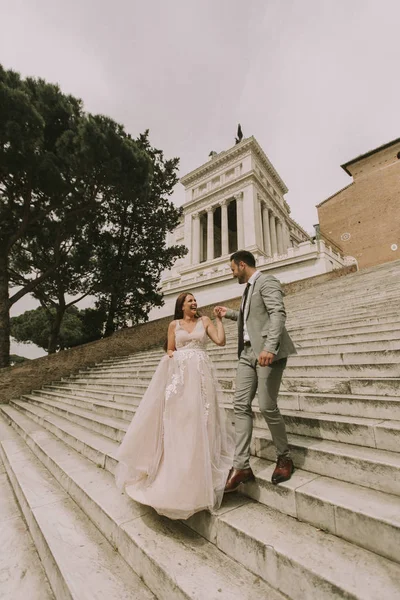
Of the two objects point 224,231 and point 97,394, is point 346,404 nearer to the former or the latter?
point 97,394

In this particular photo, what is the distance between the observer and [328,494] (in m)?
1.91

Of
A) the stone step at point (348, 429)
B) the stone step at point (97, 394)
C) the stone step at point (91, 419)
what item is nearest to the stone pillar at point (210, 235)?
the stone step at point (97, 394)

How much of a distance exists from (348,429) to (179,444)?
4.77 feet

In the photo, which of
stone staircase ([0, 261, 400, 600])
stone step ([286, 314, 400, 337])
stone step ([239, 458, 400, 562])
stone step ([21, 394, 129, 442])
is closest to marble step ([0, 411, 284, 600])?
stone staircase ([0, 261, 400, 600])

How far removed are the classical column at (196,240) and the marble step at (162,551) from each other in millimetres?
30408

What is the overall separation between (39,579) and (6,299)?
1101 centimetres

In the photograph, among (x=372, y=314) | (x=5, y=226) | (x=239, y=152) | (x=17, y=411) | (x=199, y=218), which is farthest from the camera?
(x=199, y=218)

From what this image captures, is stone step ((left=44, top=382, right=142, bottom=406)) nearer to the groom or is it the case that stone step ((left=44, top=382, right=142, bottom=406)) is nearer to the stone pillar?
the groom

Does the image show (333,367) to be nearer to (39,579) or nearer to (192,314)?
(192,314)

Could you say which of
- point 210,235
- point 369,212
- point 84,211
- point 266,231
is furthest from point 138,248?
point 266,231

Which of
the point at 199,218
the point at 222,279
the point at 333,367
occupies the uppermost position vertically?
the point at 199,218

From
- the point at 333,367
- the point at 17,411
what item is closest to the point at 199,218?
the point at 17,411

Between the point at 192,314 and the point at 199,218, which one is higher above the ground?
the point at 199,218

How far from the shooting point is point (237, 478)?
7.23ft
